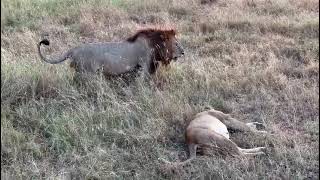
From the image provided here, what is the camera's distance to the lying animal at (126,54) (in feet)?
21.6

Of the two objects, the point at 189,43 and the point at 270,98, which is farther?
the point at 189,43

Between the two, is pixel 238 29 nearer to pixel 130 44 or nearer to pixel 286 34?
pixel 286 34

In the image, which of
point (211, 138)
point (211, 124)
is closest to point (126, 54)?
point (211, 124)

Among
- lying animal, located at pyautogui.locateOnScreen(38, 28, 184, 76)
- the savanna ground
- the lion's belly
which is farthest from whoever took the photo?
lying animal, located at pyautogui.locateOnScreen(38, 28, 184, 76)

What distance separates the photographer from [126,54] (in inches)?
267

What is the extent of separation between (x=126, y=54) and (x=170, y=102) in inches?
42.1

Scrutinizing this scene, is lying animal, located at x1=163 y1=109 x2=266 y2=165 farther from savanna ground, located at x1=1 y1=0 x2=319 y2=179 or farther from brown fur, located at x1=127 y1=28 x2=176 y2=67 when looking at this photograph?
brown fur, located at x1=127 y1=28 x2=176 y2=67

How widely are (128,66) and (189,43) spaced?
2.08 metres

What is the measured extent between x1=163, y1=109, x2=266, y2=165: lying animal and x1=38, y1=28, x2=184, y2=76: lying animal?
1458 millimetres

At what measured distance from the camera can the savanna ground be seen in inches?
198

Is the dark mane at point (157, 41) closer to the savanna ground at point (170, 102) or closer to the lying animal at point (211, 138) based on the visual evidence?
the savanna ground at point (170, 102)

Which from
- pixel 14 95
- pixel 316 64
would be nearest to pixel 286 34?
pixel 316 64

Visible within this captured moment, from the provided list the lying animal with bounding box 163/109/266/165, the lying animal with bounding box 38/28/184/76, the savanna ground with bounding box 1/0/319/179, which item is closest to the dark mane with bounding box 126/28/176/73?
the lying animal with bounding box 38/28/184/76

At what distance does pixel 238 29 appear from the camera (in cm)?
902
